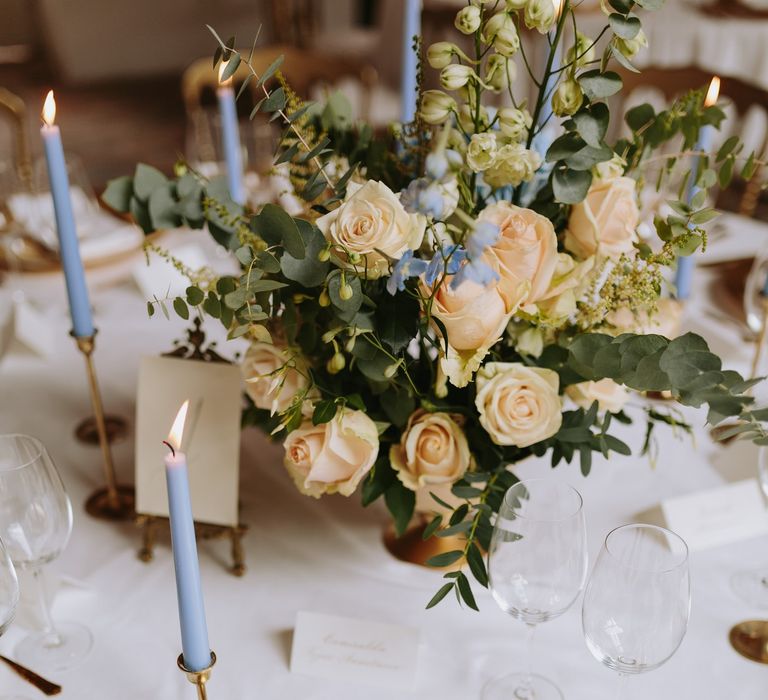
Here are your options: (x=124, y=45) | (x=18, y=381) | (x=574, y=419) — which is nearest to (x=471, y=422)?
(x=574, y=419)

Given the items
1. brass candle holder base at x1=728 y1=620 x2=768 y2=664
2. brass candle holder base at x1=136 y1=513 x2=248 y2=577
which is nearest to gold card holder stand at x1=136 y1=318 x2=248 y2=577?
brass candle holder base at x1=136 y1=513 x2=248 y2=577

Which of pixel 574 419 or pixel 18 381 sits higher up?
pixel 574 419

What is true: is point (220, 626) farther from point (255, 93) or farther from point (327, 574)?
point (255, 93)

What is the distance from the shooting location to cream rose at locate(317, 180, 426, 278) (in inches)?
28.0

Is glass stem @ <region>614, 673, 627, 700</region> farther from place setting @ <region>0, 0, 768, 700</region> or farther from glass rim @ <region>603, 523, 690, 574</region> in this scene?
glass rim @ <region>603, 523, 690, 574</region>

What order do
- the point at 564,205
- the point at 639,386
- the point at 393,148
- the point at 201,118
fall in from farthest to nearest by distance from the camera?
the point at 201,118 → the point at 393,148 → the point at 564,205 → the point at 639,386

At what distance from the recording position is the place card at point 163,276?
5.11 feet

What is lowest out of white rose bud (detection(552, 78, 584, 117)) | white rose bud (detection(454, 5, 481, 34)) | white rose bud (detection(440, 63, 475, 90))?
white rose bud (detection(552, 78, 584, 117))

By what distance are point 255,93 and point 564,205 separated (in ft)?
10.8

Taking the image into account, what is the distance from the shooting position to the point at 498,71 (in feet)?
2.65

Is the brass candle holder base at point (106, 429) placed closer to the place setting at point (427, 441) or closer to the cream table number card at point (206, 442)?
the place setting at point (427, 441)

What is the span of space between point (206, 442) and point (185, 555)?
35 cm

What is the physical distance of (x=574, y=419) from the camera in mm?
889

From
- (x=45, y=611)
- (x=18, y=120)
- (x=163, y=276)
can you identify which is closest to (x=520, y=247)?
(x=45, y=611)
